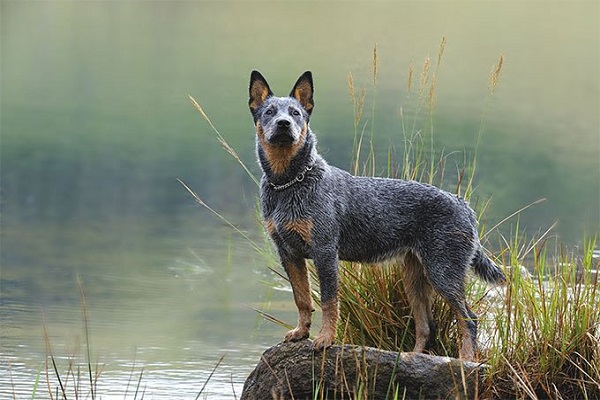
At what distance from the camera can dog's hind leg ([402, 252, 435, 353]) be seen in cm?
770

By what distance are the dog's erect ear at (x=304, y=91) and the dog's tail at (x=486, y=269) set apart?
143 cm

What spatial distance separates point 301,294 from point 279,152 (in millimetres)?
863

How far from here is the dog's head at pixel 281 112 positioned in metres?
7.05

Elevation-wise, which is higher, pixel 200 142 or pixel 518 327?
pixel 518 327

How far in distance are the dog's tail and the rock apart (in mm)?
824

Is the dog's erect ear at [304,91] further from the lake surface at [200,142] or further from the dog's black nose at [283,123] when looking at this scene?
the lake surface at [200,142]

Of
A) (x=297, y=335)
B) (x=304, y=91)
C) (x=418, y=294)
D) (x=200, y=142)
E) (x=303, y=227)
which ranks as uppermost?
(x=304, y=91)

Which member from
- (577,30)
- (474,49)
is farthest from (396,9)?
(474,49)

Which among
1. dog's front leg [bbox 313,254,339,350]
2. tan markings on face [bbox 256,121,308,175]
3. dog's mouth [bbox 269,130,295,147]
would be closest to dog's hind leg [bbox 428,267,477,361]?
dog's front leg [bbox 313,254,339,350]

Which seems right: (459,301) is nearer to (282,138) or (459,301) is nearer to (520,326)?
(520,326)

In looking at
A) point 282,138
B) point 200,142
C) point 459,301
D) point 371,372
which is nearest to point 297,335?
point 371,372

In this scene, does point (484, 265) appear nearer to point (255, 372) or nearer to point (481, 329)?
point (481, 329)

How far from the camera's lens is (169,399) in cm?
869

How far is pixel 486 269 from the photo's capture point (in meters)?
7.90
